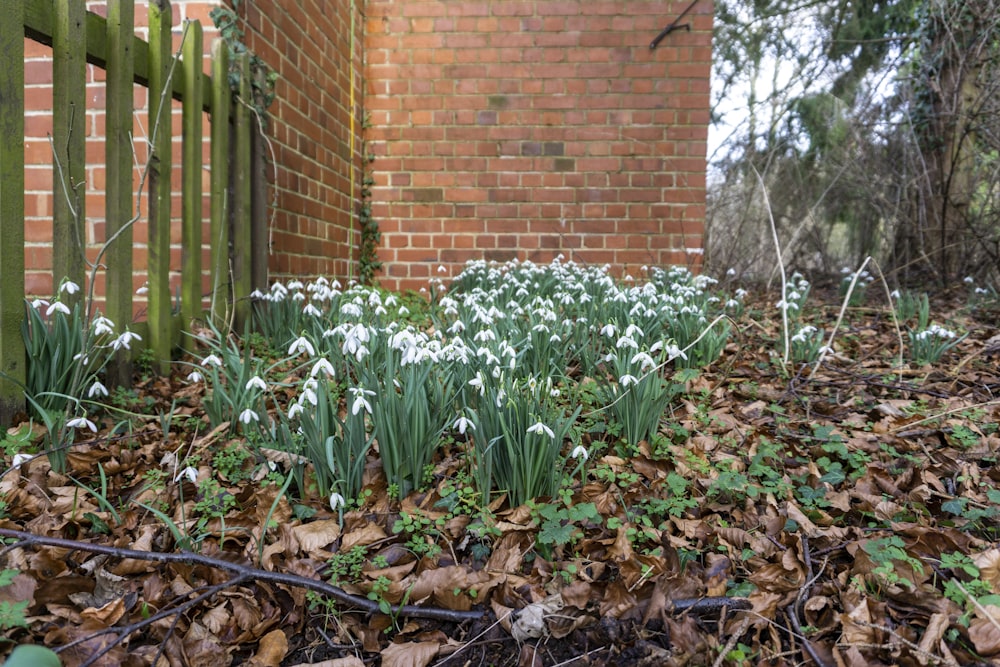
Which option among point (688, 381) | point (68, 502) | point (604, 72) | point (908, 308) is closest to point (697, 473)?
point (688, 381)

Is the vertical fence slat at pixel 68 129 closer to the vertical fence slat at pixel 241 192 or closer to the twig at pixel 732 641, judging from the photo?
the vertical fence slat at pixel 241 192

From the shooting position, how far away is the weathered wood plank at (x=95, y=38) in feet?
7.56

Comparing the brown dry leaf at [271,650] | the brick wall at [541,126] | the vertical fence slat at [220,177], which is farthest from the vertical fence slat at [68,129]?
the brick wall at [541,126]

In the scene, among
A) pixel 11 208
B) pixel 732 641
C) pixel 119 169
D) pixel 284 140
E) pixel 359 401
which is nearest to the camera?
pixel 732 641

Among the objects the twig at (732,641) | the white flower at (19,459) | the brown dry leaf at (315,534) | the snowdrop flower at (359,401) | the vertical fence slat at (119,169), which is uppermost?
the vertical fence slat at (119,169)

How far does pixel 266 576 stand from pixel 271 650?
0.17 m

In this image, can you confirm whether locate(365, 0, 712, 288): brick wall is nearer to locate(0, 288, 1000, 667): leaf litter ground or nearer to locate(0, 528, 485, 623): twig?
locate(0, 288, 1000, 667): leaf litter ground

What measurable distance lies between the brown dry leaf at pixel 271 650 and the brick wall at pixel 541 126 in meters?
5.14

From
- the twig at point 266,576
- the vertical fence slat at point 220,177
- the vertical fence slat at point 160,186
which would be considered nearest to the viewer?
the twig at point 266,576

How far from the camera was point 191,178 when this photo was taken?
128 inches

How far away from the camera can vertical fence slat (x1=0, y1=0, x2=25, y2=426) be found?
2205mm

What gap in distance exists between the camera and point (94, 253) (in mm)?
3668

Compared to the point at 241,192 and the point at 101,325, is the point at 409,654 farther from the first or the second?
the point at 241,192

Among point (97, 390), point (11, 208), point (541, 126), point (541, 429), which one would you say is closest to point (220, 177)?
point (11, 208)
